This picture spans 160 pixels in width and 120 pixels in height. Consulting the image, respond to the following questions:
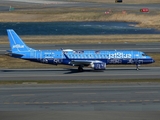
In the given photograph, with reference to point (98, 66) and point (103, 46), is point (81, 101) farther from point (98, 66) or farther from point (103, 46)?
point (103, 46)

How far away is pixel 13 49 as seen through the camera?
6925 centimetres

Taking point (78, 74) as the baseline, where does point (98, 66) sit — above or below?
above

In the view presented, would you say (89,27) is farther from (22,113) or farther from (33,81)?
(22,113)

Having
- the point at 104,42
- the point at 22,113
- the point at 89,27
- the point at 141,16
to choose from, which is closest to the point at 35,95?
the point at 22,113

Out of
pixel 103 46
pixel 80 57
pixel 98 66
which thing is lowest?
pixel 98 66

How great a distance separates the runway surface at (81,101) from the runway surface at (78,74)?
7122mm

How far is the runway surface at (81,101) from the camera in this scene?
38.3 metres

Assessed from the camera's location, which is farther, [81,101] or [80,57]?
[80,57]

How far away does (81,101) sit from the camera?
150 feet

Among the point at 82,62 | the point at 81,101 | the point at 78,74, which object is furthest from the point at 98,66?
the point at 81,101

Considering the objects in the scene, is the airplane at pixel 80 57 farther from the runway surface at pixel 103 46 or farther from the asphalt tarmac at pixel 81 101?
the runway surface at pixel 103 46

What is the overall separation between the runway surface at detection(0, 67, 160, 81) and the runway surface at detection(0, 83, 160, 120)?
7.12 meters

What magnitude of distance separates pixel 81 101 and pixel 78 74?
803 inches

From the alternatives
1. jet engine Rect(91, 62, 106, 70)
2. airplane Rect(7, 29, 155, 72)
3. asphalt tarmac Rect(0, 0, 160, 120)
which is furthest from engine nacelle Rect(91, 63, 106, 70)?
asphalt tarmac Rect(0, 0, 160, 120)
